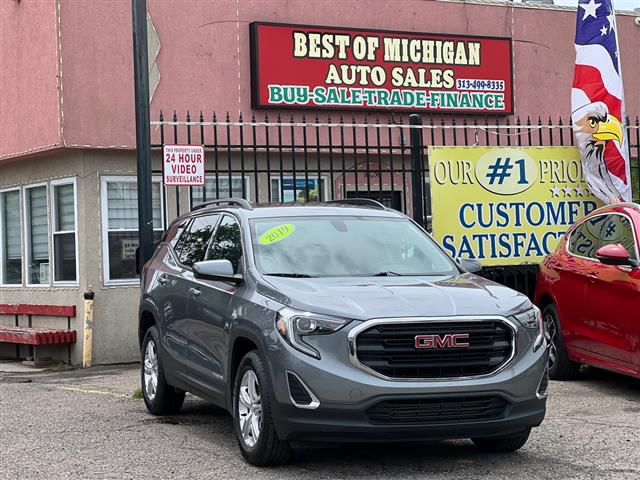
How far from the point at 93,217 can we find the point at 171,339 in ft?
23.0

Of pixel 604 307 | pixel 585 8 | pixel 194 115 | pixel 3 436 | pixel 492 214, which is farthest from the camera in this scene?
pixel 194 115

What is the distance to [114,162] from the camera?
1559 centimetres

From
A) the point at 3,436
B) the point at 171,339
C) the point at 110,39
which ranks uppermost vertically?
the point at 110,39

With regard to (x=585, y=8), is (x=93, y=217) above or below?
below

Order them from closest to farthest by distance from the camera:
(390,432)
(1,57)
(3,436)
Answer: (390,432), (3,436), (1,57)

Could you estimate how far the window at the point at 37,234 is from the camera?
16922 mm

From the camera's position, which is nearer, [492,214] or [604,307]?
[604,307]

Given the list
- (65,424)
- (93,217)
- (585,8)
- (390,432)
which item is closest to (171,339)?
(65,424)

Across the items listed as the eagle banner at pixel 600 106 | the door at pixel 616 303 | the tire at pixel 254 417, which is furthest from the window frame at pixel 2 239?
the tire at pixel 254 417

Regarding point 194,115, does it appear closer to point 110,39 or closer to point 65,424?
point 110,39

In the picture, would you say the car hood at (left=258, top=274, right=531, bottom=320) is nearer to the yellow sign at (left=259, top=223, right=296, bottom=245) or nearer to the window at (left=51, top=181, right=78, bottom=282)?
the yellow sign at (left=259, top=223, right=296, bottom=245)

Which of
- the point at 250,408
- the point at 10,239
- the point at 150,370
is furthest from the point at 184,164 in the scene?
the point at 10,239

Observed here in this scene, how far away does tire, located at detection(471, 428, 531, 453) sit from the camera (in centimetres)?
730

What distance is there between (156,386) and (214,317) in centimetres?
186
